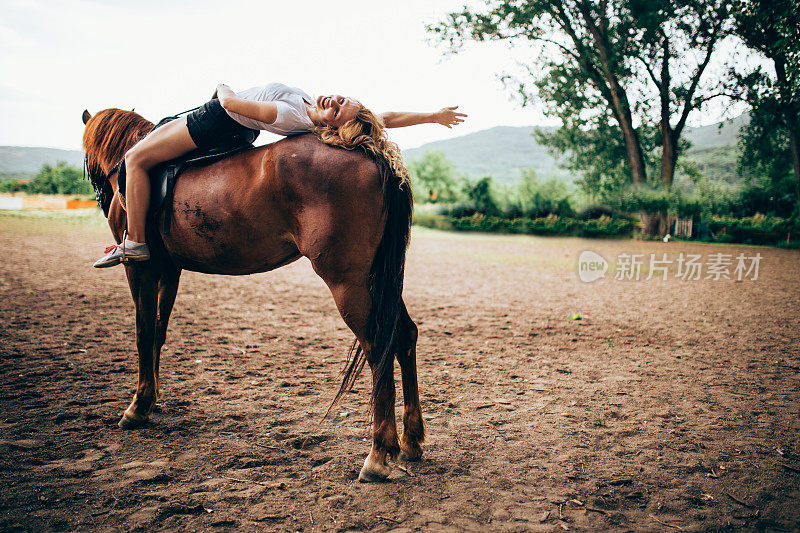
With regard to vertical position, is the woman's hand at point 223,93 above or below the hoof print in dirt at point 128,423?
above

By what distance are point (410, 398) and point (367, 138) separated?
163 cm

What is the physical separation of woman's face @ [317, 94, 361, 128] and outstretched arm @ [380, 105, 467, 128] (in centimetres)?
30

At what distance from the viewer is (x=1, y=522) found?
2.27m

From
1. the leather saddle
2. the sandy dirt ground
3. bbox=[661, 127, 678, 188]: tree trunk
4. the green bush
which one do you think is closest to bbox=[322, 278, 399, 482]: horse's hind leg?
the sandy dirt ground

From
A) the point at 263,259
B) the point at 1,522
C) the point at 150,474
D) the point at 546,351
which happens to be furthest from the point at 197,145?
the point at 546,351

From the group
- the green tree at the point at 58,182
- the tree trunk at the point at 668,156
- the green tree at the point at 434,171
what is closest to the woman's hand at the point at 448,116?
the tree trunk at the point at 668,156

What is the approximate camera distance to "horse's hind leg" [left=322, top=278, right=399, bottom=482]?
2820 millimetres

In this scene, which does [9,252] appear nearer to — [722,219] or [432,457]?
[432,457]

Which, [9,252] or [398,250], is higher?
[398,250]

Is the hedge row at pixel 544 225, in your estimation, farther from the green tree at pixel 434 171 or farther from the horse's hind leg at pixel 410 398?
the green tree at pixel 434 171

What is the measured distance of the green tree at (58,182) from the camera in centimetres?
5697

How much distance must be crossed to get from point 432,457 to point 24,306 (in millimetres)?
6820

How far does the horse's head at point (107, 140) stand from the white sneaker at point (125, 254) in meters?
0.77

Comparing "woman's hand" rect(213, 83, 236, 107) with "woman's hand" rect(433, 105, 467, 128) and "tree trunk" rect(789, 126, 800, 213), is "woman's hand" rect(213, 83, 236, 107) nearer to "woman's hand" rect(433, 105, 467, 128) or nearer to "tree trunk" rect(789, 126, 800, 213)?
"woman's hand" rect(433, 105, 467, 128)
